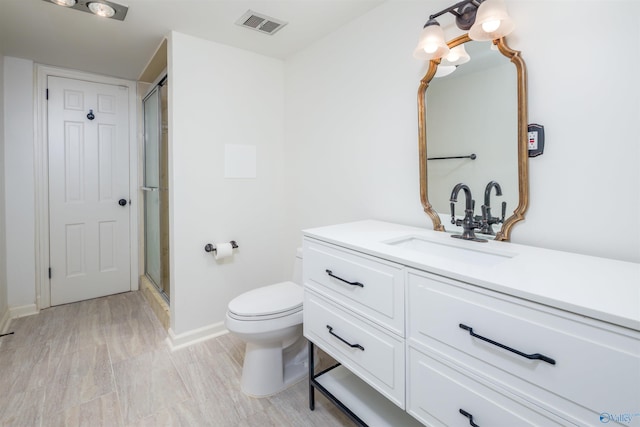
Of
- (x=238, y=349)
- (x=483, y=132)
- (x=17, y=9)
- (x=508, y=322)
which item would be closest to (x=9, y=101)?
(x=17, y=9)

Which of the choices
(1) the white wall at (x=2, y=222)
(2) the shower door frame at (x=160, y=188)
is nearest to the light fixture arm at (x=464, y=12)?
(2) the shower door frame at (x=160, y=188)

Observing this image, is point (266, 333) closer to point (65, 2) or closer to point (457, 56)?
point (457, 56)

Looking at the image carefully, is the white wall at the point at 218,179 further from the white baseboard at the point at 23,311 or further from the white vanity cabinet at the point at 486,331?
the white baseboard at the point at 23,311

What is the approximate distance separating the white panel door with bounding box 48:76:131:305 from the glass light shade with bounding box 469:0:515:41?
10.5ft

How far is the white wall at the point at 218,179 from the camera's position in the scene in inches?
86.7

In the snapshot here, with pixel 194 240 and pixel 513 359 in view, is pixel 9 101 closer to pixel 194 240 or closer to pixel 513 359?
pixel 194 240

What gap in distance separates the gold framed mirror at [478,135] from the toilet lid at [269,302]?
0.89m

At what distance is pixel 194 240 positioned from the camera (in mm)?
2297

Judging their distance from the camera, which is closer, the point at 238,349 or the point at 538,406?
the point at 538,406

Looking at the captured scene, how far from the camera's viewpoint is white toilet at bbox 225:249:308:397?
1.67 meters

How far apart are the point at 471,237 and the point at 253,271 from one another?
177 cm

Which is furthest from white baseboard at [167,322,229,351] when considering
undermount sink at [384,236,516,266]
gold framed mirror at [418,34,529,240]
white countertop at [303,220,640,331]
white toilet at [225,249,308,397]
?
gold framed mirror at [418,34,529,240]

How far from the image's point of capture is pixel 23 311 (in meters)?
2.71

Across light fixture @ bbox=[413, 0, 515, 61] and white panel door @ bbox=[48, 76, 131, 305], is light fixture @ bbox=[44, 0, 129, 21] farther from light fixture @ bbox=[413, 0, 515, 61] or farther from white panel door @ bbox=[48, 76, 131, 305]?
light fixture @ bbox=[413, 0, 515, 61]
